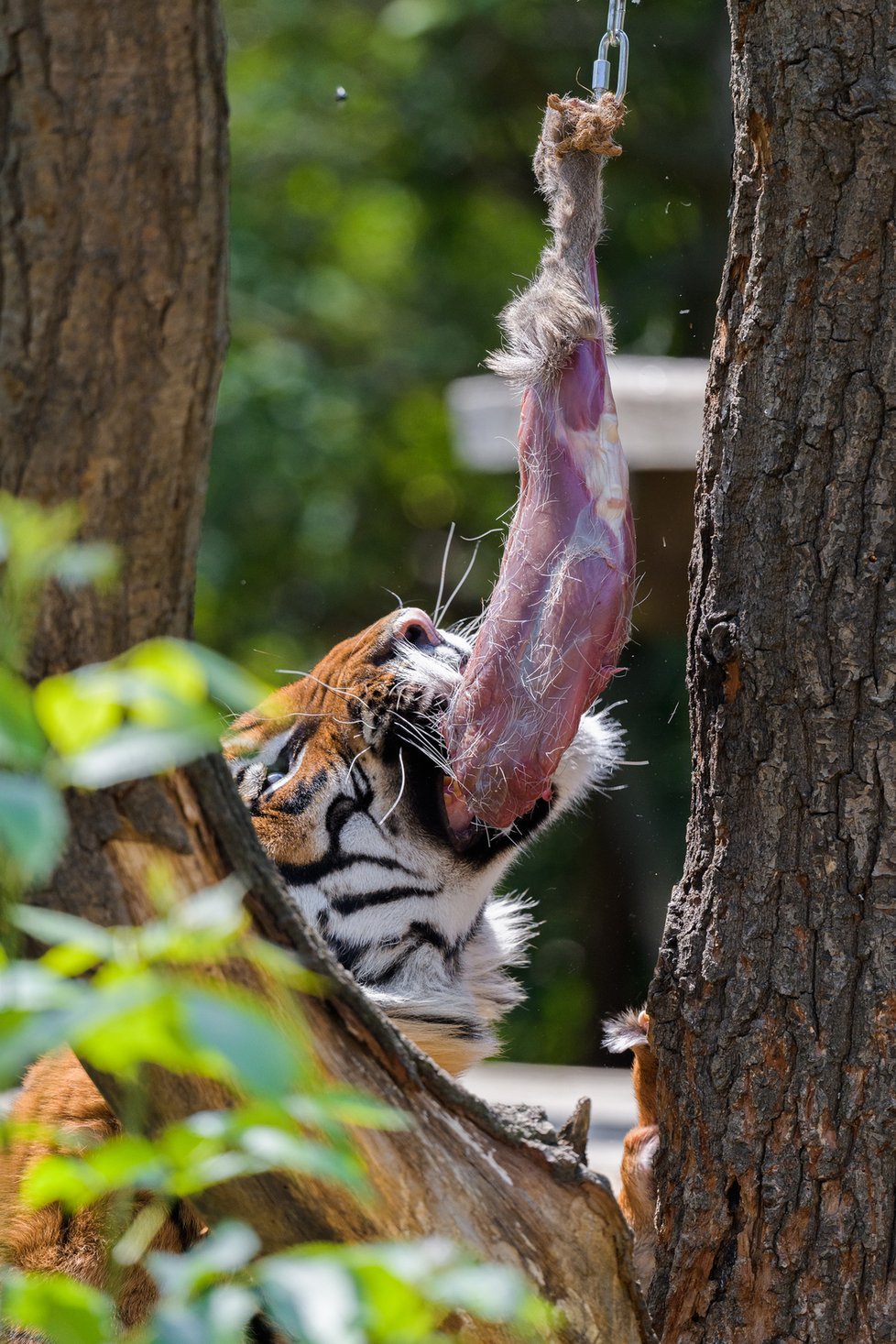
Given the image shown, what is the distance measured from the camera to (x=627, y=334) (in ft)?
26.6

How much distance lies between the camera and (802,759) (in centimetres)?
180

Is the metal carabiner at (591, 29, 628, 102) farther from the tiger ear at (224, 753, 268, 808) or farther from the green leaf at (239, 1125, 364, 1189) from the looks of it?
the green leaf at (239, 1125, 364, 1189)

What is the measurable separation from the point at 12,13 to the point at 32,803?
0.80 m

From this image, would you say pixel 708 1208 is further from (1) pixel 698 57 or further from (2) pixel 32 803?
(1) pixel 698 57

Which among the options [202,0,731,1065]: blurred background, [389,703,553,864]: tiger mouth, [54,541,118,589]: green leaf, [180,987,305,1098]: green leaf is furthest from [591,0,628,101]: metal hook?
[202,0,731,1065]: blurred background

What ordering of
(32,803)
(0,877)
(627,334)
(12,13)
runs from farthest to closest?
(627,334), (12,13), (0,877), (32,803)

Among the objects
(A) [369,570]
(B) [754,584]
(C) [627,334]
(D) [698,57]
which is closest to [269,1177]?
(B) [754,584]

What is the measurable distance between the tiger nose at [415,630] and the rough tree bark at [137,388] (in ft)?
4.09

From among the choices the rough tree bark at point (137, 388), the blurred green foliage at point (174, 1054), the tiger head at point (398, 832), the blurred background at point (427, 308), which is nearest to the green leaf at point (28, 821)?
the blurred green foliage at point (174, 1054)

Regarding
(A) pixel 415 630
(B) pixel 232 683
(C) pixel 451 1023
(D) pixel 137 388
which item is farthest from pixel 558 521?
(B) pixel 232 683

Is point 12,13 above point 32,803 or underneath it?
above

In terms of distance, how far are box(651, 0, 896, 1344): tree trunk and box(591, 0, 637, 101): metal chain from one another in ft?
0.90

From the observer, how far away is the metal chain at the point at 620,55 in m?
2.12

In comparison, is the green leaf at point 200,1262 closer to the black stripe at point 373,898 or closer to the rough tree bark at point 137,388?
the rough tree bark at point 137,388
